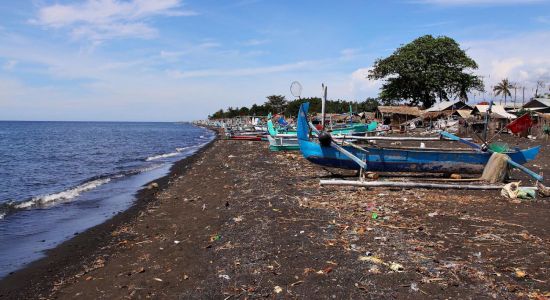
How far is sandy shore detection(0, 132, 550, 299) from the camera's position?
5.57 metres

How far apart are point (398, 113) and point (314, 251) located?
47.7 metres

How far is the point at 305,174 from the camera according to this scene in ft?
50.7

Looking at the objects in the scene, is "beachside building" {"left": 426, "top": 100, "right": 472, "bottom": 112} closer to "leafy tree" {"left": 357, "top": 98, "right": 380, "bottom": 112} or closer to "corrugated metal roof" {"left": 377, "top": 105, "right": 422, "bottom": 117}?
"corrugated metal roof" {"left": 377, "top": 105, "right": 422, "bottom": 117}

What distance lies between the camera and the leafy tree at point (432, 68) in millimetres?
55188

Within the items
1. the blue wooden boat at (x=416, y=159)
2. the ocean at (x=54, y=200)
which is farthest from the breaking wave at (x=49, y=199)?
the blue wooden boat at (x=416, y=159)

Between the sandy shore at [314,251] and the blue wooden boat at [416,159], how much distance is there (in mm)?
1913

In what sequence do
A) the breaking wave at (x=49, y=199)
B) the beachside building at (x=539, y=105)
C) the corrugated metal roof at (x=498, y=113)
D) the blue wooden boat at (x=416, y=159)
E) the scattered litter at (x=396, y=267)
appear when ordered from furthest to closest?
1. the beachside building at (x=539, y=105)
2. the corrugated metal roof at (x=498, y=113)
3. the breaking wave at (x=49, y=199)
4. the blue wooden boat at (x=416, y=159)
5. the scattered litter at (x=396, y=267)

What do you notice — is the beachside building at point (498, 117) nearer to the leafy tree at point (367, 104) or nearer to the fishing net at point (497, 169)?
the fishing net at point (497, 169)

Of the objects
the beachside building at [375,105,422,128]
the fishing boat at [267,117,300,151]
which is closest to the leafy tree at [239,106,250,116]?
the beachside building at [375,105,422,128]

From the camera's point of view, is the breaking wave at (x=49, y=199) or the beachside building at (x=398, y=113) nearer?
the breaking wave at (x=49, y=199)

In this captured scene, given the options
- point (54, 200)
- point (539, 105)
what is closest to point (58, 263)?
point (54, 200)

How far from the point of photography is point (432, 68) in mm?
55312

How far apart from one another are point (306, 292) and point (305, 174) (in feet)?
33.1

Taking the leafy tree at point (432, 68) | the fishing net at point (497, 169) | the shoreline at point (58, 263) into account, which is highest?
the leafy tree at point (432, 68)
